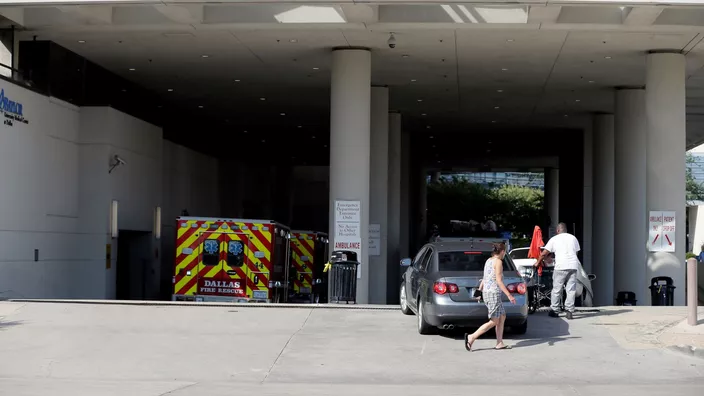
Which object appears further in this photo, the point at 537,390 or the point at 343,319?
the point at 343,319

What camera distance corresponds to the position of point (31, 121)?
80.2 ft

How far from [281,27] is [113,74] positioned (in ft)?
29.4

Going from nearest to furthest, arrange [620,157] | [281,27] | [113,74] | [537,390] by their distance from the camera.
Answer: [537,390] → [281,27] → [113,74] → [620,157]

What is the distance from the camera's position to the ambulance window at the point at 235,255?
80.0ft

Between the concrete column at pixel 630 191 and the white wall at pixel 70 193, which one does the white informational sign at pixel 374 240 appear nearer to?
the white wall at pixel 70 193

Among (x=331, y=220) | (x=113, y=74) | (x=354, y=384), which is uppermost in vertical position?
(x=113, y=74)

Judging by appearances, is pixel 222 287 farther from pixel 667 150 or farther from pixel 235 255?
pixel 667 150

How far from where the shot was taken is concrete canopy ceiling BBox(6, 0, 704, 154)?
23.0 m

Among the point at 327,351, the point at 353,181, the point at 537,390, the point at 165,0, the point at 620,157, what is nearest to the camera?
the point at 537,390

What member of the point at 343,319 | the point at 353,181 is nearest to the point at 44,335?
the point at 343,319

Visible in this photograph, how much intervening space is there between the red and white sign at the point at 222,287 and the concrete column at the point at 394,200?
Result: 15.7 m

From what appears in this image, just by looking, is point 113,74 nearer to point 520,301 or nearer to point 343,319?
point 343,319

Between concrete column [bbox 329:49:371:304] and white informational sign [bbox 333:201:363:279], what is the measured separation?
102 mm

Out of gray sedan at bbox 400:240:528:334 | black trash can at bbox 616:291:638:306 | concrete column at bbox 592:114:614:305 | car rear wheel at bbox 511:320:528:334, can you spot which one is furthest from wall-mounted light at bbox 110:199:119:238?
concrete column at bbox 592:114:614:305
